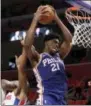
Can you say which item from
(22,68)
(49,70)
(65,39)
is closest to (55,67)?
(49,70)

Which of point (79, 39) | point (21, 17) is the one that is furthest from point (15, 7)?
point (79, 39)

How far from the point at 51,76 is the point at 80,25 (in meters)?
0.90

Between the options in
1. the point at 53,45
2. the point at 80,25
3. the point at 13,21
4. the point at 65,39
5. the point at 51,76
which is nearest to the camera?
the point at 51,76

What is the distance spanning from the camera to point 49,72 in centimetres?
320

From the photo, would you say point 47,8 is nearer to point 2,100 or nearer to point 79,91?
point 2,100

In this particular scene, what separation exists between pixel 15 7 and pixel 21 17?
35 centimetres

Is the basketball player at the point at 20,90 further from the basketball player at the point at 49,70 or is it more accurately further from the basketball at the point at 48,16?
the basketball at the point at 48,16

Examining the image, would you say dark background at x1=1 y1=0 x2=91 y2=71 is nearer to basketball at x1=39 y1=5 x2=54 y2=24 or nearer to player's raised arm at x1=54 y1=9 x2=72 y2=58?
player's raised arm at x1=54 y1=9 x2=72 y2=58

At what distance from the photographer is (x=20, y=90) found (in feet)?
11.7

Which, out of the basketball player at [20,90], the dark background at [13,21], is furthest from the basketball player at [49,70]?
Result: the dark background at [13,21]

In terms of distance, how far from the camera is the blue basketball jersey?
3.18 m

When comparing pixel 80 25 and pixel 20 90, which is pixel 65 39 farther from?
pixel 20 90

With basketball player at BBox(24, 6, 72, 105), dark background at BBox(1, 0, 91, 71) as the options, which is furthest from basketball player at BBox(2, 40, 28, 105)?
dark background at BBox(1, 0, 91, 71)

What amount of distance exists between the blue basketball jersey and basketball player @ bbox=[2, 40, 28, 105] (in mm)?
165
